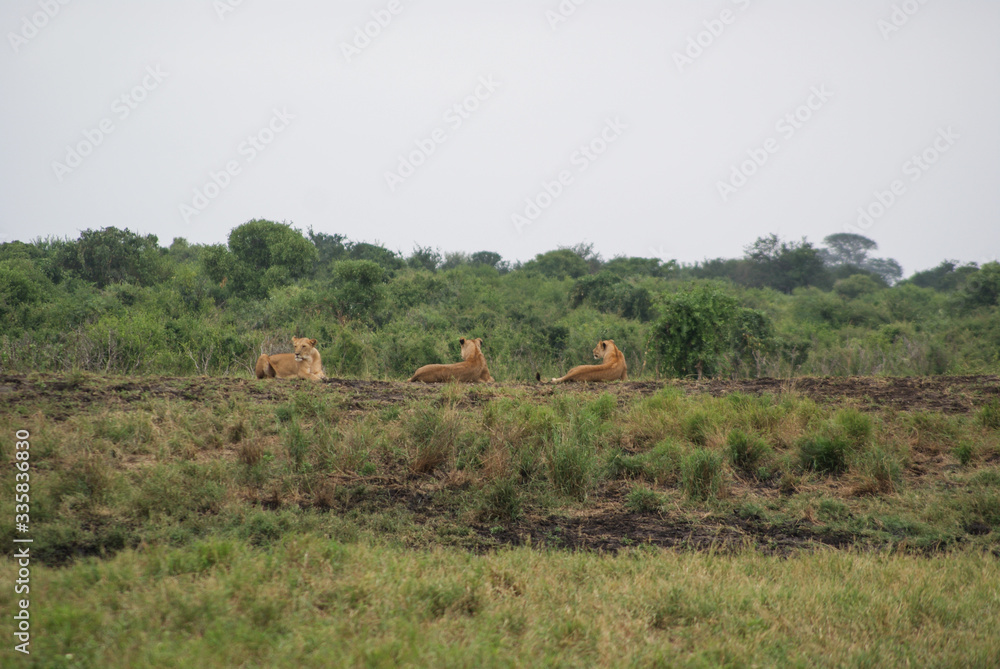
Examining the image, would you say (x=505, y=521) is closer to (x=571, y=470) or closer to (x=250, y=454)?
(x=571, y=470)

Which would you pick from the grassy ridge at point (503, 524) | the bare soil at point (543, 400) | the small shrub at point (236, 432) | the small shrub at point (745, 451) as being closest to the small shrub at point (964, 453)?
the grassy ridge at point (503, 524)

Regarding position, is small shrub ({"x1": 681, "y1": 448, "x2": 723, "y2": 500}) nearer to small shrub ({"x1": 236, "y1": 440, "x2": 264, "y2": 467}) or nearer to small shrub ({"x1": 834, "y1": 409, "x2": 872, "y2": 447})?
small shrub ({"x1": 834, "y1": 409, "x2": 872, "y2": 447})

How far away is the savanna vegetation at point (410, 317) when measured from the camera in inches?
669

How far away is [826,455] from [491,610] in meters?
4.51

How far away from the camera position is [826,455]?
7285 millimetres

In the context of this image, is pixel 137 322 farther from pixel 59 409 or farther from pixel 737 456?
pixel 737 456

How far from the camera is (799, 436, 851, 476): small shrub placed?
7.22 meters

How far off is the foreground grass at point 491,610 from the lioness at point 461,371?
6.01 m

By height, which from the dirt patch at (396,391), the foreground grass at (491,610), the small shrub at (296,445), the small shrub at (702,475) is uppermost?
the dirt patch at (396,391)

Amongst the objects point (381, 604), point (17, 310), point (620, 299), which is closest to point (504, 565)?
point (381, 604)

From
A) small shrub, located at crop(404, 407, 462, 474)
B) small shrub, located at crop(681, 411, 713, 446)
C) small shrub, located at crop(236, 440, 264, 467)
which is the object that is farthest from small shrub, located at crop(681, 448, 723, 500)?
small shrub, located at crop(236, 440, 264, 467)

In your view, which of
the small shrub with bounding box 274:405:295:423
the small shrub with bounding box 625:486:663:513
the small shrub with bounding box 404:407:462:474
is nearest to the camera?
the small shrub with bounding box 625:486:663:513

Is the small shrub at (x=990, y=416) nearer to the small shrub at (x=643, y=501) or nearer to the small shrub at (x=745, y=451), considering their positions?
the small shrub at (x=745, y=451)

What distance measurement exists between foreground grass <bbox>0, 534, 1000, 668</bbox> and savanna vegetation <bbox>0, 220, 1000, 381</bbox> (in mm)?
9824
